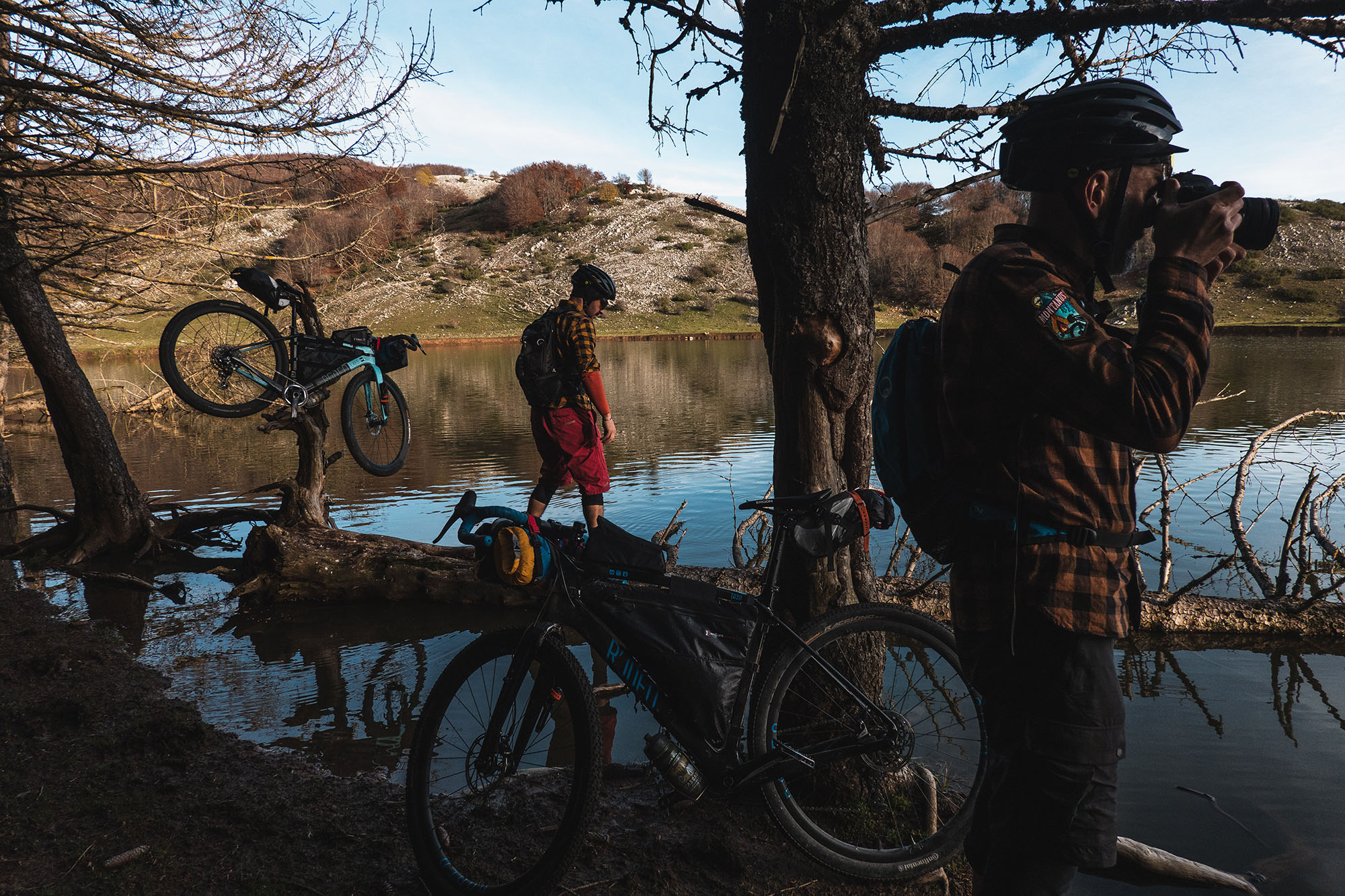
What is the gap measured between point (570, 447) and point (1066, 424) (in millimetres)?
5918

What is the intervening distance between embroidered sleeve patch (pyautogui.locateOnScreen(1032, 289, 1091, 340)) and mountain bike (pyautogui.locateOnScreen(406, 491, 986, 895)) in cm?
124

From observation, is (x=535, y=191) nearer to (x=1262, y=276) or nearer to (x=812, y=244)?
(x=1262, y=276)

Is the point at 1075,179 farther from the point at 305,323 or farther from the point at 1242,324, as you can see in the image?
the point at 1242,324

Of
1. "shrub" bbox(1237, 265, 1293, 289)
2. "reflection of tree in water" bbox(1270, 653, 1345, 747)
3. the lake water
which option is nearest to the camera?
the lake water

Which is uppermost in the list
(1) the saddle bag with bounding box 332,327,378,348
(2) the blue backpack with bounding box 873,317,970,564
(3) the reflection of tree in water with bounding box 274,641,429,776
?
(1) the saddle bag with bounding box 332,327,378,348

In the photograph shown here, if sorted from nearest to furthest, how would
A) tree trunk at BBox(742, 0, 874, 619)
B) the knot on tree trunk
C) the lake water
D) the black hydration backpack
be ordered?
1. tree trunk at BBox(742, 0, 874, 619)
2. the knot on tree trunk
3. the lake water
4. the black hydration backpack

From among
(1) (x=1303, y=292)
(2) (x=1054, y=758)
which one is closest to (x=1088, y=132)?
(2) (x=1054, y=758)

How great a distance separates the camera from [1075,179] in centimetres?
198

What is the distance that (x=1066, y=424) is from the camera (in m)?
1.86

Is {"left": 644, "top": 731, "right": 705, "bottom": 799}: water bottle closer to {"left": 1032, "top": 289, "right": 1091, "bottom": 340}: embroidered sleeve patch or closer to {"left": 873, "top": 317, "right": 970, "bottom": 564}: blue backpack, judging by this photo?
{"left": 873, "top": 317, "right": 970, "bottom": 564}: blue backpack

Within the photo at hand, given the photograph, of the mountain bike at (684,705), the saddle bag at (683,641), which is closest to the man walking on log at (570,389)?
the mountain bike at (684,705)

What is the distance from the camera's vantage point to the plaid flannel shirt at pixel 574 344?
7.16m

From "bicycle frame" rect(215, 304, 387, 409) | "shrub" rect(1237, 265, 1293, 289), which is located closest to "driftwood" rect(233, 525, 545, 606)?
"bicycle frame" rect(215, 304, 387, 409)

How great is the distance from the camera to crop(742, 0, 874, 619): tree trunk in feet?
10.5
